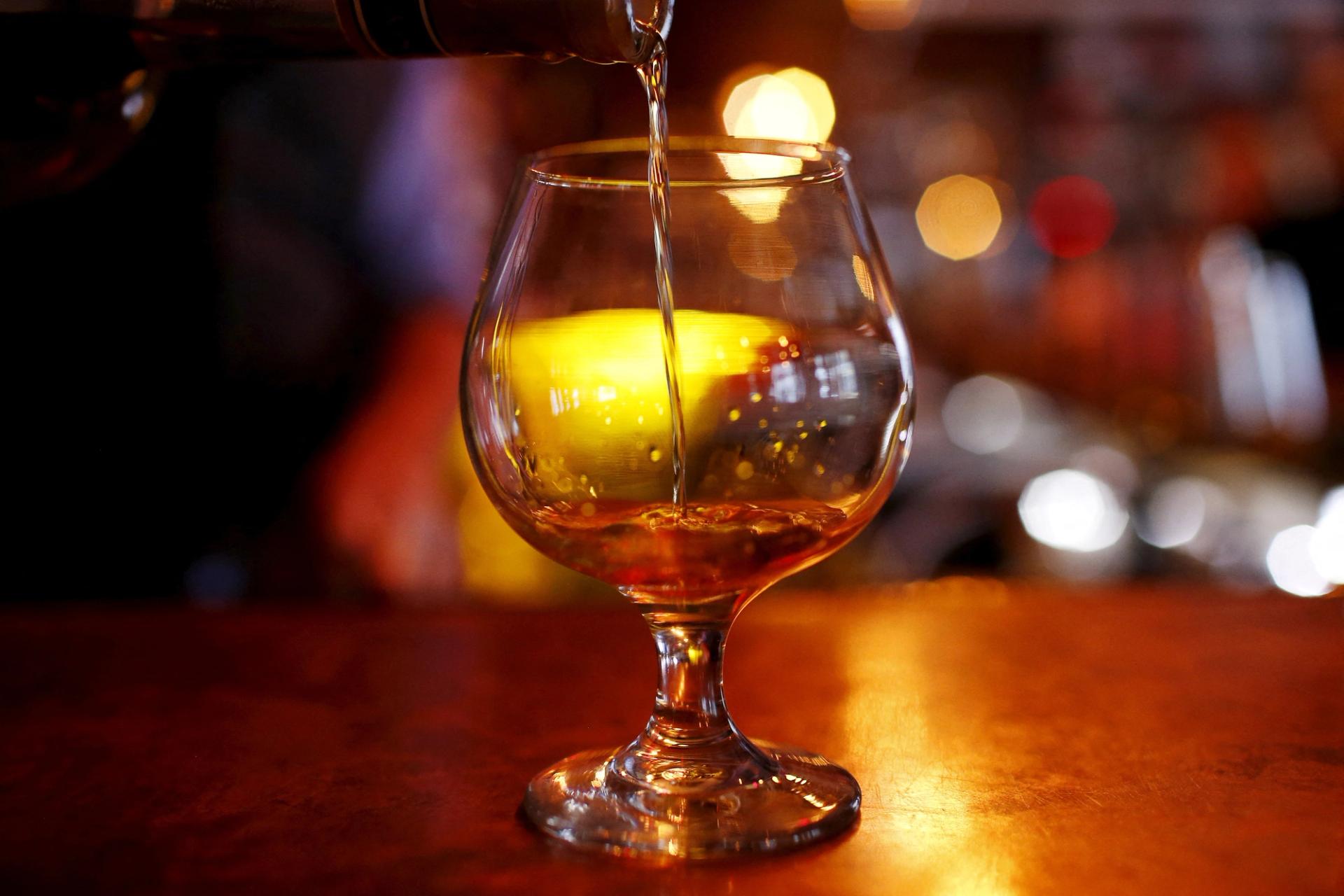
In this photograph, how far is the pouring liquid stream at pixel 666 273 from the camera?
46 centimetres

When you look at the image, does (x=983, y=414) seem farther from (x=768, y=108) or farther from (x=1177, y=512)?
(x=768, y=108)

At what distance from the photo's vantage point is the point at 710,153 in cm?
49

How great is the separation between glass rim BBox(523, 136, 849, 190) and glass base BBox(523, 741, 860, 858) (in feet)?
0.66

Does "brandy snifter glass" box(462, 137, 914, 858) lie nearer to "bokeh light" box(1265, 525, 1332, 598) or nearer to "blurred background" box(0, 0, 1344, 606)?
"blurred background" box(0, 0, 1344, 606)

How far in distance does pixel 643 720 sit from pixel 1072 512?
5.88 feet

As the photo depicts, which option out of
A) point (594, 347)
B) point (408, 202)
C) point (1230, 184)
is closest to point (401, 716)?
point (594, 347)

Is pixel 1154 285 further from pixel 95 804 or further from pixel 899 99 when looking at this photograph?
pixel 95 804

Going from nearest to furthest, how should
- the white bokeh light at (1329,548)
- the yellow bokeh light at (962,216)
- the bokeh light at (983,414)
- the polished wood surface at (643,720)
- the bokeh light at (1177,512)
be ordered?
the polished wood surface at (643,720) < the white bokeh light at (1329,548) < the bokeh light at (1177,512) < the bokeh light at (983,414) < the yellow bokeh light at (962,216)

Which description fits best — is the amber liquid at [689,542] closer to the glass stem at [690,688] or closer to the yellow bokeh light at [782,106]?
the glass stem at [690,688]

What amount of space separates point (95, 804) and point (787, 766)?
0.76 feet

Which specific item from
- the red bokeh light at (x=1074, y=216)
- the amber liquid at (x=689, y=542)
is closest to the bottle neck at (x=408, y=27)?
the amber liquid at (x=689, y=542)

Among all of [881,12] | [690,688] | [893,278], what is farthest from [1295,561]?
[690,688]

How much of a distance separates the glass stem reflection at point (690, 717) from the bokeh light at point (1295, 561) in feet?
5.67

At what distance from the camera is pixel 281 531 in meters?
1.27
